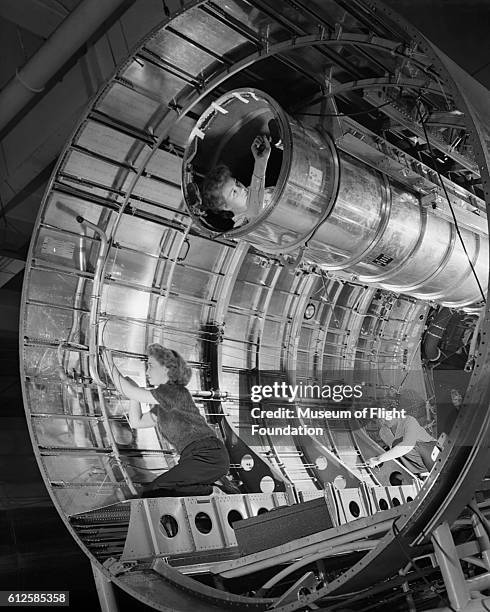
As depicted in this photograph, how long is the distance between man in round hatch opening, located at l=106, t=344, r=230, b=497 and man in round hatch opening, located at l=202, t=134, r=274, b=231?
6.86 feet

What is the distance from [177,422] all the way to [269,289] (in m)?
1.73

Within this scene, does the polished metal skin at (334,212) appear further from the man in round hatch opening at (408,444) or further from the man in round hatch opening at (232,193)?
the man in round hatch opening at (408,444)

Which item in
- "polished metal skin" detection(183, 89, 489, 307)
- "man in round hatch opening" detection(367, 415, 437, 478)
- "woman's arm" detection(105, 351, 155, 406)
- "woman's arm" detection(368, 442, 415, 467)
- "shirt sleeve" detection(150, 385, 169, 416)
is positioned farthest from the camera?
"shirt sleeve" detection(150, 385, 169, 416)

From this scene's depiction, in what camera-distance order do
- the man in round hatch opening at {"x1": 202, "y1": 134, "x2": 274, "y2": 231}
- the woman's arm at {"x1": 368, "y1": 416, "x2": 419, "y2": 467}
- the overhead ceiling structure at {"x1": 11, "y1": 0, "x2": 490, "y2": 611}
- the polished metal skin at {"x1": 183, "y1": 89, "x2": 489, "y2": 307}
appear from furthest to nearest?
the woman's arm at {"x1": 368, "y1": 416, "x2": 419, "y2": 467}, the man in round hatch opening at {"x1": 202, "y1": 134, "x2": 274, "y2": 231}, the polished metal skin at {"x1": 183, "y1": 89, "x2": 489, "y2": 307}, the overhead ceiling structure at {"x1": 11, "y1": 0, "x2": 490, "y2": 611}

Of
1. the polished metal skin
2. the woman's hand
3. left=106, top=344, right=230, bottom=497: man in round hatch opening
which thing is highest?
the woman's hand

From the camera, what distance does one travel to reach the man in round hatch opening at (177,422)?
5.93 m

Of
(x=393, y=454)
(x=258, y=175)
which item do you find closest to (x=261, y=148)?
(x=258, y=175)

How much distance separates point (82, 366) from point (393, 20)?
389cm

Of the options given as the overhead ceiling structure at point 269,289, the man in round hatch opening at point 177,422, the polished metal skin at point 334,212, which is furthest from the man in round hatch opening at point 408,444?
the man in round hatch opening at point 177,422

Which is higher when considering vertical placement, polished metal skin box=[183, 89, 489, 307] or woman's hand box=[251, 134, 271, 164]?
woman's hand box=[251, 134, 271, 164]

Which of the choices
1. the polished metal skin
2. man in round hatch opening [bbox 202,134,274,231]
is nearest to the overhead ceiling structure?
the polished metal skin

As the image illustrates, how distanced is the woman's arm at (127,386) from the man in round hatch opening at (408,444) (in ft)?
7.91

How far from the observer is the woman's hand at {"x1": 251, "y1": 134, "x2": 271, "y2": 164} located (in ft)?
14.9

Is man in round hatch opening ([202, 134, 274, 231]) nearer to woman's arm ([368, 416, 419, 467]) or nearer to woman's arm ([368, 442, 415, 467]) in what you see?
woman's arm ([368, 416, 419, 467])
